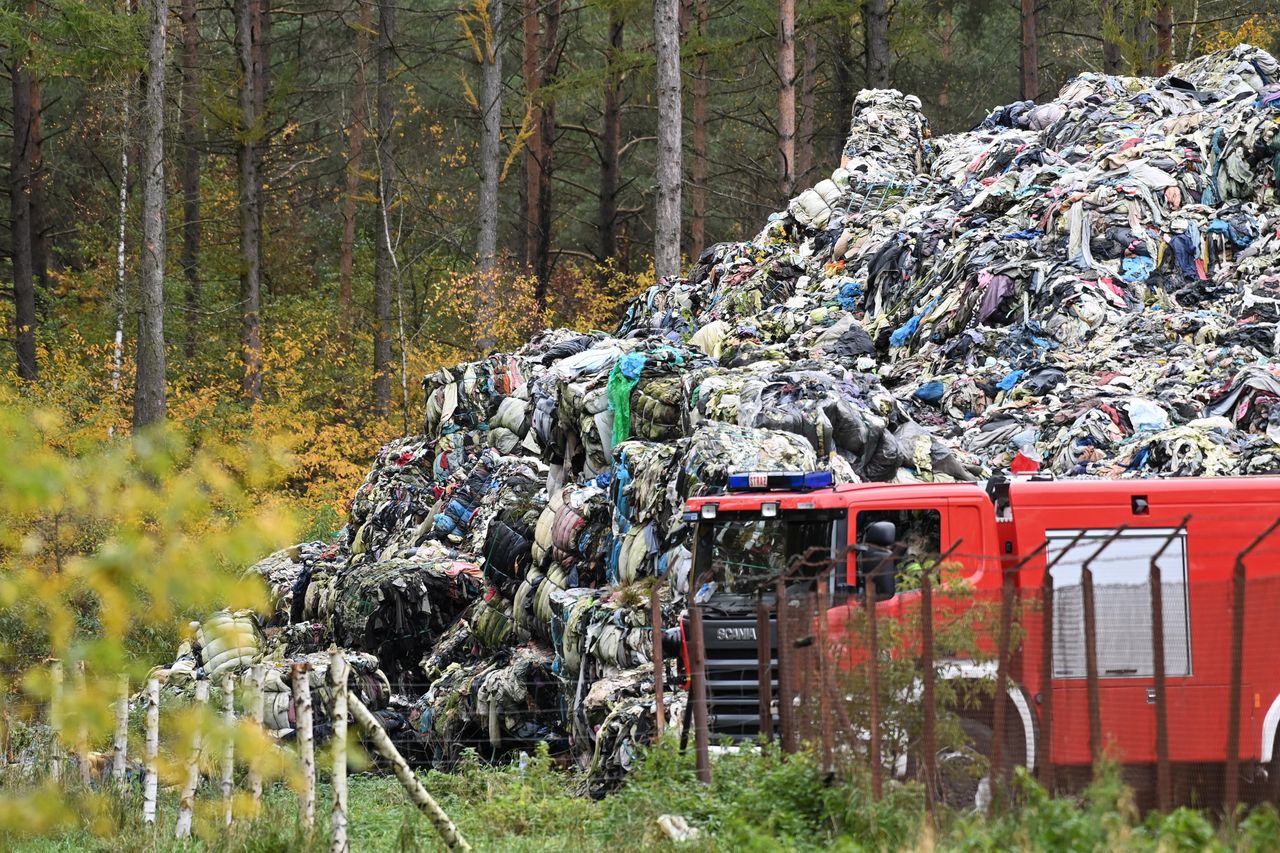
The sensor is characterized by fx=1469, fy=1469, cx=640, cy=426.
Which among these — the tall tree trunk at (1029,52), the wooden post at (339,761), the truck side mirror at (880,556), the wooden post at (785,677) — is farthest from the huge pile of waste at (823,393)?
the tall tree trunk at (1029,52)

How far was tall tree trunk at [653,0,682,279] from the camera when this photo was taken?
22.9m

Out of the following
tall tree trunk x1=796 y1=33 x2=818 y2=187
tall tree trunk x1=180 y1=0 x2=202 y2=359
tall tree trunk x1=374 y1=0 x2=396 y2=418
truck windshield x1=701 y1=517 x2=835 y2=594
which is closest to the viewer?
truck windshield x1=701 y1=517 x2=835 y2=594

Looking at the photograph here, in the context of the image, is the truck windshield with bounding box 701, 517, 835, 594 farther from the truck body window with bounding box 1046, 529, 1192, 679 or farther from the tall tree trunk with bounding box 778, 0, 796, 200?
the tall tree trunk with bounding box 778, 0, 796, 200

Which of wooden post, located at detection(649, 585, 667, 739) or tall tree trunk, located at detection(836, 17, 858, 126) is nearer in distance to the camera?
wooden post, located at detection(649, 585, 667, 739)

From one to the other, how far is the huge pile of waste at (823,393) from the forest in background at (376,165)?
4.97 metres

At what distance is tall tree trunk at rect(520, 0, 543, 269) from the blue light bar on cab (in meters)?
22.2

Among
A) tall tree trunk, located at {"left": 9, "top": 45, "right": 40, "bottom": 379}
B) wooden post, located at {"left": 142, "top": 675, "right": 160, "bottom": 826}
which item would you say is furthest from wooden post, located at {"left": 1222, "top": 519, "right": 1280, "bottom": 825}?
tall tree trunk, located at {"left": 9, "top": 45, "right": 40, "bottom": 379}

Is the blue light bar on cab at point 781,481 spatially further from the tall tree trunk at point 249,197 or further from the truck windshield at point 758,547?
the tall tree trunk at point 249,197

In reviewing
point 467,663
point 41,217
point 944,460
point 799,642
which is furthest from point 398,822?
point 41,217

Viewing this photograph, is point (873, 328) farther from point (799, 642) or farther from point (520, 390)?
point (799, 642)

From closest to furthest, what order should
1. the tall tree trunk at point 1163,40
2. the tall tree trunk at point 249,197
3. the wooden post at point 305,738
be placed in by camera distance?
the wooden post at point 305,738, the tall tree trunk at point 1163,40, the tall tree trunk at point 249,197

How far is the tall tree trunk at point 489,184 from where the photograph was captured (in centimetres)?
2731

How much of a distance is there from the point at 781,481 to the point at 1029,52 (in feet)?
81.4

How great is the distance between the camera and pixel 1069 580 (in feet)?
26.2
